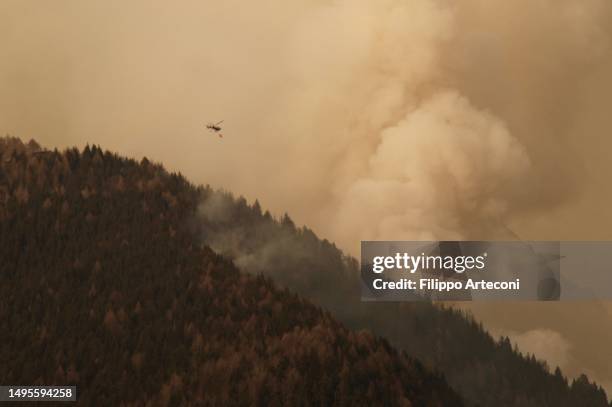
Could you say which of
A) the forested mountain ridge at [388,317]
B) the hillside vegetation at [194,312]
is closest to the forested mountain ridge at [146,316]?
the hillside vegetation at [194,312]

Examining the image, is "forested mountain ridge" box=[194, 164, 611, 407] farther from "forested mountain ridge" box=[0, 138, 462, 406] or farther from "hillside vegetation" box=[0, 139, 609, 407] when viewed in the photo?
"forested mountain ridge" box=[0, 138, 462, 406]

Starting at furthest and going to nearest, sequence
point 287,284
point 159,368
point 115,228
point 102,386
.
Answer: point 287,284, point 115,228, point 159,368, point 102,386

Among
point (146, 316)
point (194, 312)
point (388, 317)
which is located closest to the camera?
point (146, 316)

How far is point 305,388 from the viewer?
181 feet

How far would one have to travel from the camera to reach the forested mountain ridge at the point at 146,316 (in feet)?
184

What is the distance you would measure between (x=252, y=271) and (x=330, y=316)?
38.5 ft

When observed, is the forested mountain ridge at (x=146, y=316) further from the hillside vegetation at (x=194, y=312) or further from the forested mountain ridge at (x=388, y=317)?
the forested mountain ridge at (x=388, y=317)

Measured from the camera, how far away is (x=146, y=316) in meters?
65.9

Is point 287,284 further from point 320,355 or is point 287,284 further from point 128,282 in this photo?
point 320,355

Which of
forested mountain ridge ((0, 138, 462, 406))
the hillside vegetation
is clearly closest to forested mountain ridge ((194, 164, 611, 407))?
the hillside vegetation

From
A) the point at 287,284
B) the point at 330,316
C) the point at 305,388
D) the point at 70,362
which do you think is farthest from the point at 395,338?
the point at 70,362

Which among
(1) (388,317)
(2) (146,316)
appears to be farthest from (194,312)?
(1) (388,317)

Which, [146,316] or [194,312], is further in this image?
[194,312]

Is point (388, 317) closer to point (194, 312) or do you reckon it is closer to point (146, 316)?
point (194, 312)
